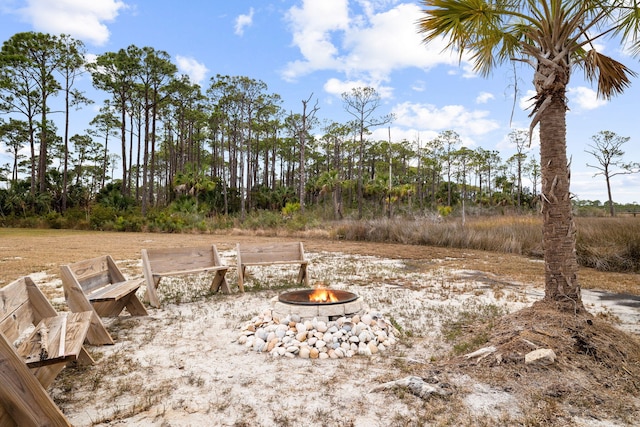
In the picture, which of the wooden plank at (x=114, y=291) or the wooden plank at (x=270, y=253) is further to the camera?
the wooden plank at (x=270, y=253)

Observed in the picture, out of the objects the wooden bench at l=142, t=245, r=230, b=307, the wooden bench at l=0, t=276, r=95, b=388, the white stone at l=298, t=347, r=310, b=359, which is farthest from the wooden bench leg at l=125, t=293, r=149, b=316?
the white stone at l=298, t=347, r=310, b=359

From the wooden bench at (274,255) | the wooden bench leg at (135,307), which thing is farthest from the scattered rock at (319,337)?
the wooden bench at (274,255)

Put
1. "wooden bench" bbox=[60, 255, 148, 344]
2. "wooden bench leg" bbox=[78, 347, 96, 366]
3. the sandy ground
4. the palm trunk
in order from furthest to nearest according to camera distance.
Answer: the palm trunk
"wooden bench" bbox=[60, 255, 148, 344]
"wooden bench leg" bbox=[78, 347, 96, 366]
the sandy ground

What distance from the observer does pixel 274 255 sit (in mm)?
7641

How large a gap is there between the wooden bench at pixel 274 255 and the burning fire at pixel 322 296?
7.96 ft

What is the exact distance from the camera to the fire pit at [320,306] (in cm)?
462

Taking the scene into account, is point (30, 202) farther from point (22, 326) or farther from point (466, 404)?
point (466, 404)

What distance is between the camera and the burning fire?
4900mm

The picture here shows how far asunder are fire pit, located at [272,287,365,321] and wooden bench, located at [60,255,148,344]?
1.96 meters

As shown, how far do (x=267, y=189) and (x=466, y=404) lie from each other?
132 ft

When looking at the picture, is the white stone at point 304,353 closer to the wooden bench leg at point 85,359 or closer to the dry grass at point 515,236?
the wooden bench leg at point 85,359

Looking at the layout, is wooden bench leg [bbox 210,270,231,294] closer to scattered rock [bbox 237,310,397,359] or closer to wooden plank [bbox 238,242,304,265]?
wooden plank [bbox 238,242,304,265]

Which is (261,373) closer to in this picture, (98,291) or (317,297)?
(317,297)

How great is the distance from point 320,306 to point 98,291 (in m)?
2.89
